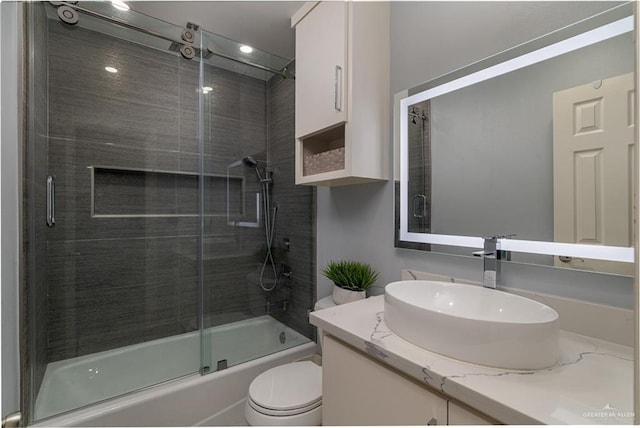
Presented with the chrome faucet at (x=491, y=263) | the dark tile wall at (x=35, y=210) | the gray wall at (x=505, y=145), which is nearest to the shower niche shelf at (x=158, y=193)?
the dark tile wall at (x=35, y=210)

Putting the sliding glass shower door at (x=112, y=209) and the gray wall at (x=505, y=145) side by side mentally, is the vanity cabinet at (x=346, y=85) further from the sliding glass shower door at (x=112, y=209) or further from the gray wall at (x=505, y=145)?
the sliding glass shower door at (x=112, y=209)

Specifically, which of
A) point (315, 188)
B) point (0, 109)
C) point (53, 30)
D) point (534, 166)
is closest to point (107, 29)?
point (53, 30)

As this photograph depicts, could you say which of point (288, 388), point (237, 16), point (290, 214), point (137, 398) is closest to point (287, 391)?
point (288, 388)

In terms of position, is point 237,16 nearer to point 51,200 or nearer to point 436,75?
point 436,75

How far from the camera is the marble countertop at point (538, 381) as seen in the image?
19.3 inches

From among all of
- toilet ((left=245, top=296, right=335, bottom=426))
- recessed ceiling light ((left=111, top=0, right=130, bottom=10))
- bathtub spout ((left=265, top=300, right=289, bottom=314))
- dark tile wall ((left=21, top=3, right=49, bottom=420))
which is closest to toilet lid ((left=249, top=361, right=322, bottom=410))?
toilet ((left=245, top=296, right=335, bottom=426))

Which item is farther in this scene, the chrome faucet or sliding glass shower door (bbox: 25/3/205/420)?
sliding glass shower door (bbox: 25/3/205/420)

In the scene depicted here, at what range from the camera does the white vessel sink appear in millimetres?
603

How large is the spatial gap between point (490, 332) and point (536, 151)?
0.66 metres

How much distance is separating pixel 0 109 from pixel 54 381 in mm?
1506

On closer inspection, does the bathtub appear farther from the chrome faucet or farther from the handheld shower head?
the chrome faucet

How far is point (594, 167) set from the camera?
80cm

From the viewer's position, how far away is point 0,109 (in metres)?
0.79

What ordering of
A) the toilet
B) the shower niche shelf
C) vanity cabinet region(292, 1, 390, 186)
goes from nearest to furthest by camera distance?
the toilet < vanity cabinet region(292, 1, 390, 186) < the shower niche shelf
